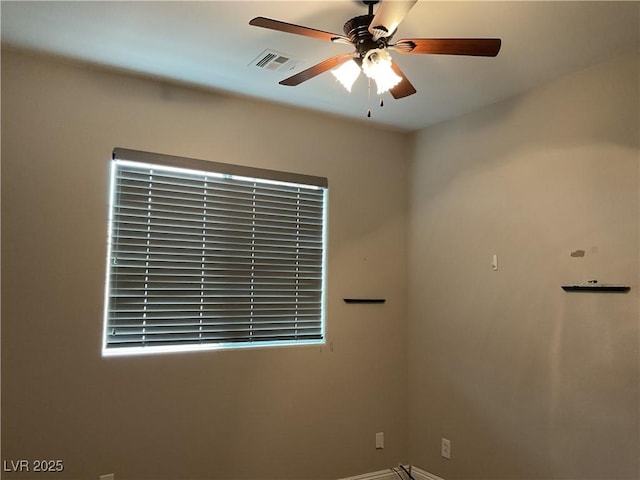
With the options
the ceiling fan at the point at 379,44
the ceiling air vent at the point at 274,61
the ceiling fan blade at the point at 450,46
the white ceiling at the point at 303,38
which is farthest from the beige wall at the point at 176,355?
the ceiling fan blade at the point at 450,46

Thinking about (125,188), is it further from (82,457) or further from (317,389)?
(317,389)

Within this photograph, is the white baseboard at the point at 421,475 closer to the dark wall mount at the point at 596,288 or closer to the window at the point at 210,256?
the window at the point at 210,256

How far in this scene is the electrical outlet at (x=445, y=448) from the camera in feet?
10.6

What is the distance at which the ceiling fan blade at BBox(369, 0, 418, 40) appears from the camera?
155 centimetres

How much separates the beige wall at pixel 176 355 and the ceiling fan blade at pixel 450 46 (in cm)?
153

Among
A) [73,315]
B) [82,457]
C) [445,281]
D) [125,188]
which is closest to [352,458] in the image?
[445,281]

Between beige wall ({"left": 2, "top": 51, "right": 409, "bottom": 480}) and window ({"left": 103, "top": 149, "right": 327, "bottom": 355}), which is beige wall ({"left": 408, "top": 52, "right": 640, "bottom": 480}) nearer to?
beige wall ({"left": 2, "top": 51, "right": 409, "bottom": 480})

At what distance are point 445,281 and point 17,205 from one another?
2.62 m

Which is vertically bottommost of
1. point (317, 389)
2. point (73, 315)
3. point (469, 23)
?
point (317, 389)

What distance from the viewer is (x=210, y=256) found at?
296 centimetres

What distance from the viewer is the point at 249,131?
3.14m

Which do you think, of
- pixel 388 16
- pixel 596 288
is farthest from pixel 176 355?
pixel 596 288

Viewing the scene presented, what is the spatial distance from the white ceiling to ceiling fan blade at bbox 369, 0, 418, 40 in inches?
14.0

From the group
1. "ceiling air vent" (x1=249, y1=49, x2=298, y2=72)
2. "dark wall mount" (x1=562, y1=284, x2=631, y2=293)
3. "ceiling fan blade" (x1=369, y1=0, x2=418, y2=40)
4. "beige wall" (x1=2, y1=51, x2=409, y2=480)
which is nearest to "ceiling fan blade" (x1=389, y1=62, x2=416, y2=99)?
"ceiling fan blade" (x1=369, y1=0, x2=418, y2=40)
